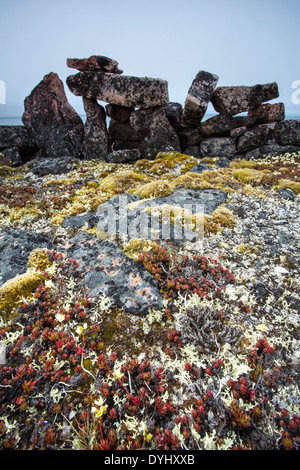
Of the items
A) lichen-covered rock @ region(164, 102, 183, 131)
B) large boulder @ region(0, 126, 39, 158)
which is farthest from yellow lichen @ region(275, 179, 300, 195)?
large boulder @ region(0, 126, 39, 158)

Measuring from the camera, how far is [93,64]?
1655cm

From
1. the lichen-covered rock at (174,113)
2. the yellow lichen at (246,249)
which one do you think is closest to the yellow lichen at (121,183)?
the yellow lichen at (246,249)

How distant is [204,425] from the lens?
281 centimetres

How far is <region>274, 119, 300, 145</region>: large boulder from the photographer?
62.8 ft

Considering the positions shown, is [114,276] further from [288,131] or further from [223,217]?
[288,131]

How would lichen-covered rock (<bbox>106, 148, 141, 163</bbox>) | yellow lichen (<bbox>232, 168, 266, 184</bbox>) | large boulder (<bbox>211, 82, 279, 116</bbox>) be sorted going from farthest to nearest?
large boulder (<bbox>211, 82, 279, 116</bbox>) < lichen-covered rock (<bbox>106, 148, 141, 163</bbox>) < yellow lichen (<bbox>232, 168, 266, 184</bbox>)

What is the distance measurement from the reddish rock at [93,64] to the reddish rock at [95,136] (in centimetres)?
218

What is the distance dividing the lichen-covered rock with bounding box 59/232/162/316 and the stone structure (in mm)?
11549

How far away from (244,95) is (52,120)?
16.3m

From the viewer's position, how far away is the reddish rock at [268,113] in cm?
1933

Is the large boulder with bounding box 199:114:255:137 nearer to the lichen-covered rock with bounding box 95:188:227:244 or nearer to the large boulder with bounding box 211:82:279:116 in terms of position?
the large boulder with bounding box 211:82:279:116
